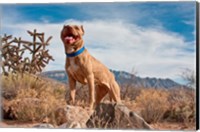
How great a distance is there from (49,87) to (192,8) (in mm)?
1511

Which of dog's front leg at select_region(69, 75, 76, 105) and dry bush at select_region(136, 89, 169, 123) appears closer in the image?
dry bush at select_region(136, 89, 169, 123)

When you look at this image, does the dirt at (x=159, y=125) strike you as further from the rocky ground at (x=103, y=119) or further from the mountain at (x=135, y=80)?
the mountain at (x=135, y=80)

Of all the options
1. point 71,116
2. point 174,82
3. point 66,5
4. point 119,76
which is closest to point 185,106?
point 174,82

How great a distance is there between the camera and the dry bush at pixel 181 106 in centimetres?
509

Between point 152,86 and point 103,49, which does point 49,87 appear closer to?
→ point 103,49

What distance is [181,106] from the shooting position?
5145 mm

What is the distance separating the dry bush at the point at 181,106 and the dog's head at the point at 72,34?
3.14 feet

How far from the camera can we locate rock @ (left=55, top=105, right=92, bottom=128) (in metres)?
5.29

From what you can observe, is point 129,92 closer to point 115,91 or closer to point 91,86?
point 115,91

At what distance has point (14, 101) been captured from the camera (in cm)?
546

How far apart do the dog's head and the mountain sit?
29 cm

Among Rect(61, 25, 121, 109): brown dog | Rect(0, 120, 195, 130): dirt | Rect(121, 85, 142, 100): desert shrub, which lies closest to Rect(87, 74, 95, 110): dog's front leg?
Rect(61, 25, 121, 109): brown dog

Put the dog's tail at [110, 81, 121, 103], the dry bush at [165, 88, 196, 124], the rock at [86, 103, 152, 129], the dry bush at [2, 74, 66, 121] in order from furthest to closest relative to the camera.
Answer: the dry bush at [2, 74, 66, 121] → the dog's tail at [110, 81, 121, 103] → the rock at [86, 103, 152, 129] → the dry bush at [165, 88, 196, 124]

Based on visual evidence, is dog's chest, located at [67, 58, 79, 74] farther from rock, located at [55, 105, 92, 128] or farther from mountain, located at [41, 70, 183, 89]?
rock, located at [55, 105, 92, 128]
